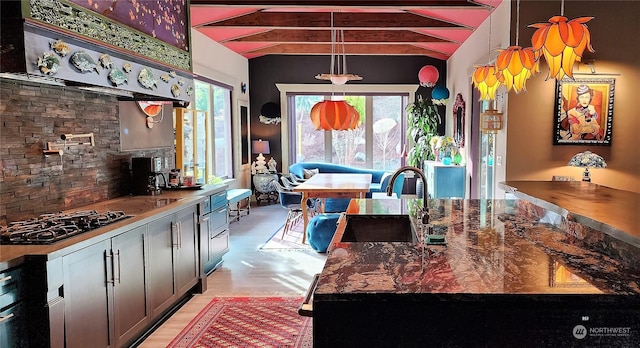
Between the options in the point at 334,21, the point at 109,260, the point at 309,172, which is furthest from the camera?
the point at 309,172

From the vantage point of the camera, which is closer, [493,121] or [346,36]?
[493,121]

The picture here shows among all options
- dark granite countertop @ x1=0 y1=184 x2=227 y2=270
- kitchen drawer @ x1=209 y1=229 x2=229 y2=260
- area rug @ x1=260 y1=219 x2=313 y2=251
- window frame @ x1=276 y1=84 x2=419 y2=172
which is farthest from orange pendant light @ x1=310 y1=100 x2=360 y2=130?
window frame @ x1=276 y1=84 x2=419 y2=172

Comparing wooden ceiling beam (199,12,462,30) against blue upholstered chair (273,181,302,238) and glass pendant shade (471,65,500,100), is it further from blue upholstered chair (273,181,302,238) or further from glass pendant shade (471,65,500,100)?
glass pendant shade (471,65,500,100)

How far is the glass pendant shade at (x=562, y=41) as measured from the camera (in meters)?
2.47

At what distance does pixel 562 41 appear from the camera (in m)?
2.48

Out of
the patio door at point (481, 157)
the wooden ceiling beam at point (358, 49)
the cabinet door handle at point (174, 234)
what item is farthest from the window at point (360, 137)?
the cabinet door handle at point (174, 234)

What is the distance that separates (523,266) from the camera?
1722 millimetres

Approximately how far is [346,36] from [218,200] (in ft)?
13.8

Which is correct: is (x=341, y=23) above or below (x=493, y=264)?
above

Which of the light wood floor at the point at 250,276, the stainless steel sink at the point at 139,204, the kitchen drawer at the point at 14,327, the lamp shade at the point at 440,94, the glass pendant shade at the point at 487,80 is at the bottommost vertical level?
the light wood floor at the point at 250,276

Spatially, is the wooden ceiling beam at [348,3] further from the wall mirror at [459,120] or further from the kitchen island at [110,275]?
the wall mirror at [459,120]

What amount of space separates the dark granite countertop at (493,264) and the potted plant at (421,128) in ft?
20.0

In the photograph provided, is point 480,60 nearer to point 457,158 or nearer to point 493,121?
point 493,121

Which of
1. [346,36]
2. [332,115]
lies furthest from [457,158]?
[346,36]
